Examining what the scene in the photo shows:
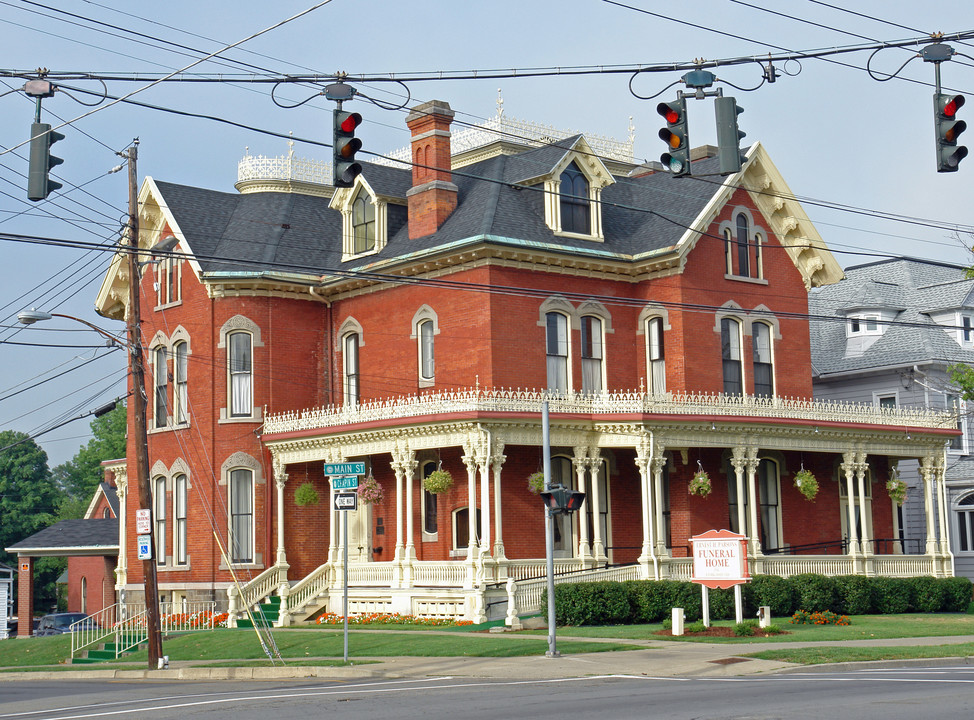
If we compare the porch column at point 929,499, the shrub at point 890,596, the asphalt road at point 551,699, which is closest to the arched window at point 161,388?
the asphalt road at point 551,699

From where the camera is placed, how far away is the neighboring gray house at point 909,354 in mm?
45281

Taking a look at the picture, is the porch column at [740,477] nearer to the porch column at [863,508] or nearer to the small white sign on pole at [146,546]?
the porch column at [863,508]

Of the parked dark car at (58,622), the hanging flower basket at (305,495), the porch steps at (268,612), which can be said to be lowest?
the parked dark car at (58,622)

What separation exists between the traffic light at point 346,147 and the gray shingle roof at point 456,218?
55.5 feet

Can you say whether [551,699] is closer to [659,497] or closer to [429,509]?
[659,497]

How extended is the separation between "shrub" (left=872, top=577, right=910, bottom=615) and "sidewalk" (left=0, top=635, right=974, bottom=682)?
8.97 metres

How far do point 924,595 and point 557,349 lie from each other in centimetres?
1216

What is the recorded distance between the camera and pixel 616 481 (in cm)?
3691

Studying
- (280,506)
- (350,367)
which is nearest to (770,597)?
(280,506)

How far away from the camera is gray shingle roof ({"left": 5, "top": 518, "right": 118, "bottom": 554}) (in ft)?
174

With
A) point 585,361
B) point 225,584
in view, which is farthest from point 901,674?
point 225,584

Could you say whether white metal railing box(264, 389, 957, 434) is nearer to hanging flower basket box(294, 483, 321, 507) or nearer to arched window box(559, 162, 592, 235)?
hanging flower basket box(294, 483, 321, 507)

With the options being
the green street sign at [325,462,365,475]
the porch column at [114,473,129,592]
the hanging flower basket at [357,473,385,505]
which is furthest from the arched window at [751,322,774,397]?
the porch column at [114,473,129,592]

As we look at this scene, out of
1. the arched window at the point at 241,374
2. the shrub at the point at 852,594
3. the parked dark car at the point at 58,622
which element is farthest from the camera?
the parked dark car at the point at 58,622
